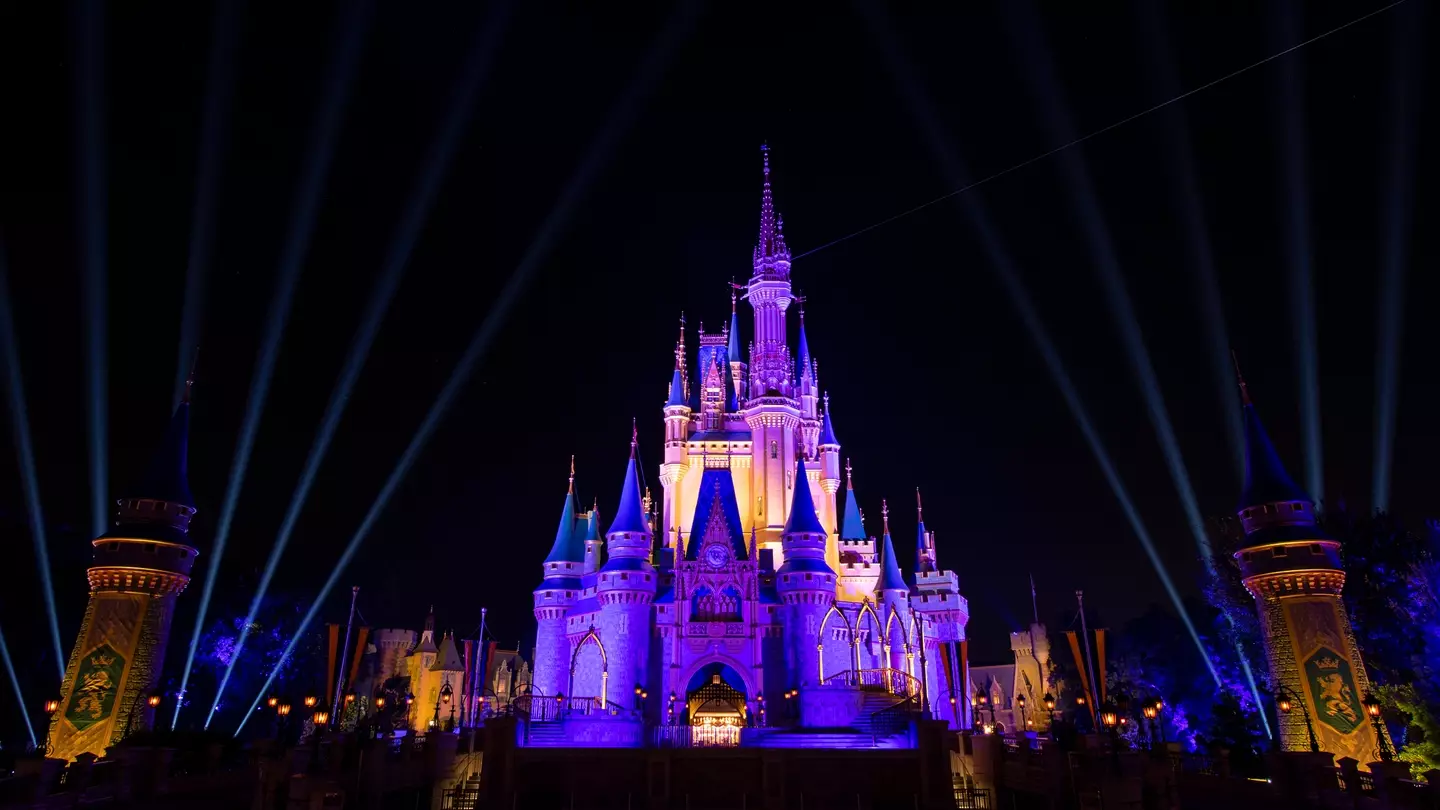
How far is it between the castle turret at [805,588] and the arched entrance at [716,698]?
3780 millimetres

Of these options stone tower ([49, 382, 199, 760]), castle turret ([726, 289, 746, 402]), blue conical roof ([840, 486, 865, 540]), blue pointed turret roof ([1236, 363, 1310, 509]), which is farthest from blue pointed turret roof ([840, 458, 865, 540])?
stone tower ([49, 382, 199, 760])

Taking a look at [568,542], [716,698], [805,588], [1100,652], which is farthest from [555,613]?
[1100,652]

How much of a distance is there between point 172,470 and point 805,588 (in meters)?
30.9

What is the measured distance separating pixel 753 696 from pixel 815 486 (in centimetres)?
1939

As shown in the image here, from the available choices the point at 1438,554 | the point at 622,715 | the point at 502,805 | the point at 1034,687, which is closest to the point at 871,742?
the point at 622,715

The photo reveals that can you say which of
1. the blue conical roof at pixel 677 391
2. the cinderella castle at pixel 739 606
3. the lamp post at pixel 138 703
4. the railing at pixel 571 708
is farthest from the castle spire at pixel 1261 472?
the lamp post at pixel 138 703

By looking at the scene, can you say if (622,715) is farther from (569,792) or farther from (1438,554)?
(1438,554)

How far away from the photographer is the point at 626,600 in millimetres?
46531

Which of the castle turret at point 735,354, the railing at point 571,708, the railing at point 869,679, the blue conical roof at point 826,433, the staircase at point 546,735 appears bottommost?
the staircase at point 546,735

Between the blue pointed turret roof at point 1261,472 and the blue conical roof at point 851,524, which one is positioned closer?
the blue pointed turret roof at point 1261,472

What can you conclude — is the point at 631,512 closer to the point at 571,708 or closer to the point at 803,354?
the point at 571,708

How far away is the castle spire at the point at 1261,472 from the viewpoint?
117 feet

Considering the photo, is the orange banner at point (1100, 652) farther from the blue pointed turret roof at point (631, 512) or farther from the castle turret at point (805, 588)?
the blue pointed turret roof at point (631, 512)

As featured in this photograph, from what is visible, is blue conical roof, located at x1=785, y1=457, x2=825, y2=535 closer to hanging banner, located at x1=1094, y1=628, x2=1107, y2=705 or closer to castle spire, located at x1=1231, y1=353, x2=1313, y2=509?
hanging banner, located at x1=1094, y1=628, x2=1107, y2=705
